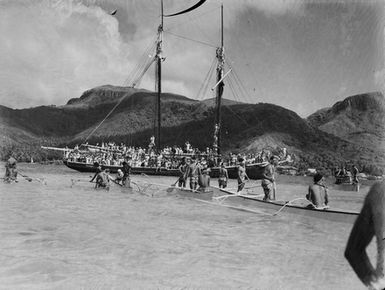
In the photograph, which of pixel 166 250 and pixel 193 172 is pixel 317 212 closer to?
pixel 166 250

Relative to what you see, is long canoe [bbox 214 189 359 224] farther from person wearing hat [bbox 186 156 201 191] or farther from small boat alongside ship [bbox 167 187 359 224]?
person wearing hat [bbox 186 156 201 191]

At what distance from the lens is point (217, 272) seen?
709cm

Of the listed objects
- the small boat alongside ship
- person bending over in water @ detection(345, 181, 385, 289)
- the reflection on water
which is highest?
person bending over in water @ detection(345, 181, 385, 289)

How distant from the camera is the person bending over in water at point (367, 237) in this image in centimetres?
209

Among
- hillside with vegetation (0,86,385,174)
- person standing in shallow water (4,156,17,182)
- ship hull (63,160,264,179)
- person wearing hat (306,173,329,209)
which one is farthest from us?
hillside with vegetation (0,86,385,174)

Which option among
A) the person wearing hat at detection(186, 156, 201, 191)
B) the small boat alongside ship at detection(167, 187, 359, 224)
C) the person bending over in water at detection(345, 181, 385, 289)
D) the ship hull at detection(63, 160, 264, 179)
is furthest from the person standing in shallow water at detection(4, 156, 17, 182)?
the ship hull at detection(63, 160, 264, 179)

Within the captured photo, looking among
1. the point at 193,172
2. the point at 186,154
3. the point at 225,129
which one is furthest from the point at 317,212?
the point at 225,129

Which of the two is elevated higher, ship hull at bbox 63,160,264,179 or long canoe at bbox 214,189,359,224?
ship hull at bbox 63,160,264,179

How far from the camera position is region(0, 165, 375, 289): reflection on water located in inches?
255

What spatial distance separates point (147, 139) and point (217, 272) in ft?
448

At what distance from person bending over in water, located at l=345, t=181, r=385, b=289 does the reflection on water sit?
445 cm

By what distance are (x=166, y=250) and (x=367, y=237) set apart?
23.1 feet

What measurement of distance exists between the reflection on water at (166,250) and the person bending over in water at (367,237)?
4.45 meters

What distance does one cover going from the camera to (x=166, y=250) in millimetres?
8711
